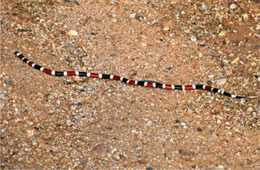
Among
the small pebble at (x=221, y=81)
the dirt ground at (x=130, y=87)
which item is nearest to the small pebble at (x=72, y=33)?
the dirt ground at (x=130, y=87)

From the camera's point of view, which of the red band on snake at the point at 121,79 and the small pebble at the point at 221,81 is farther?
the small pebble at the point at 221,81

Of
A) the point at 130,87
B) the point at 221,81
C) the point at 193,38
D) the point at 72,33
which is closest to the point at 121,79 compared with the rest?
the point at 130,87

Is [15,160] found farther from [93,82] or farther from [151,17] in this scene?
[151,17]

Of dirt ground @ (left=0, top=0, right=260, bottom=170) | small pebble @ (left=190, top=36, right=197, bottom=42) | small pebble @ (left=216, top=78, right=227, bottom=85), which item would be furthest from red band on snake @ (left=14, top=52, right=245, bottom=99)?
small pebble @ (left=190, top=36, right=197, bottom=42)

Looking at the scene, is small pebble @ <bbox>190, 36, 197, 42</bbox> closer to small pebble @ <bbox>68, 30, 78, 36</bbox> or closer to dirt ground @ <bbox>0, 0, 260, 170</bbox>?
dirt ground @ <bbox>0, 0, 260, 170</bbox>

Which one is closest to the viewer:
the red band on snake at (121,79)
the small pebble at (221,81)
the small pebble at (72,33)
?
the red band on snake at (121,79)

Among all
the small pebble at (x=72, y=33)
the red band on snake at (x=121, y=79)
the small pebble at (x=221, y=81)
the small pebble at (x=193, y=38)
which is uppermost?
the small pebble at (x=193, y=38)

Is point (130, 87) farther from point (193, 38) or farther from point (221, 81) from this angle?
point (193, 38)

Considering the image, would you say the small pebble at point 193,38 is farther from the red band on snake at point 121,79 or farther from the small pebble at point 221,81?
the red band on snake at point 121,79
